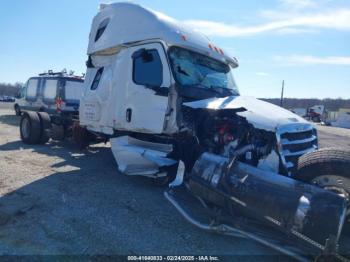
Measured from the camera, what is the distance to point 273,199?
394cm

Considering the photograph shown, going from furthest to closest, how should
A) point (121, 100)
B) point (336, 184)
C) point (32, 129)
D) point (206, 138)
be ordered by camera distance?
point (32, 129) < point (121, 100) < point (206, 138) < point (336, 184)

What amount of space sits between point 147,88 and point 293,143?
276 cm

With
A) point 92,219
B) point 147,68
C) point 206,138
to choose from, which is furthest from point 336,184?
point 147,68

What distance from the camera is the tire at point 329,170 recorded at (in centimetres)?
405

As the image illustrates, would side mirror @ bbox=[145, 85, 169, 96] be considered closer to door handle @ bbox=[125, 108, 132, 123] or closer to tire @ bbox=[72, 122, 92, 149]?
door handle @ bbox=[125, 108, 132, 123]

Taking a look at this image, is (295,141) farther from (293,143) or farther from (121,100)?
(121,100)

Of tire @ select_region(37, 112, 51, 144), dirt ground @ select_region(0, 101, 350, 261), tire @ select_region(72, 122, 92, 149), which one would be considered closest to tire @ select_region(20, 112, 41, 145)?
tire @ select_region(37, 112, 51, 144)

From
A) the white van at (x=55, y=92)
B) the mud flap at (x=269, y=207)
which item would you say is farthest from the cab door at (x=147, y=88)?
the white van at (x=55, y=92)

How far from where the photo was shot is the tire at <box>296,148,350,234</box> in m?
4.05

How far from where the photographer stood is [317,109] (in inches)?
2221

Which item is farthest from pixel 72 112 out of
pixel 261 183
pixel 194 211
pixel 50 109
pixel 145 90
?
pixel 261 183

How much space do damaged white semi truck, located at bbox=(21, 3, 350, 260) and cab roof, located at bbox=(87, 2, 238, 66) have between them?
0.02 m

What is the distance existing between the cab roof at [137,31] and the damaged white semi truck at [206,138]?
22mm

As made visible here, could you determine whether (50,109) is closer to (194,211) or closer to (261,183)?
(194,211)
